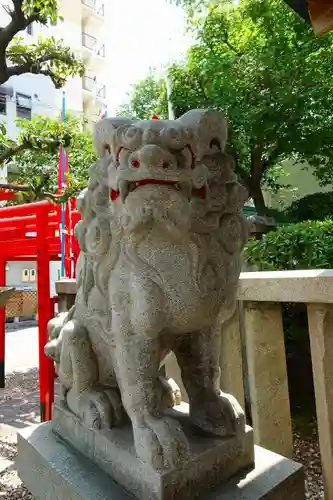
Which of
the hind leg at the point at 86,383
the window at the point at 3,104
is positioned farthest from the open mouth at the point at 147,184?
the window at the point at 3,104

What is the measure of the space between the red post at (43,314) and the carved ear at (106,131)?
202cm

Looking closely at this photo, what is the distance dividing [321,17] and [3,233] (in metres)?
2.77

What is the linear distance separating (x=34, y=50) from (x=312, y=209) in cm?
507

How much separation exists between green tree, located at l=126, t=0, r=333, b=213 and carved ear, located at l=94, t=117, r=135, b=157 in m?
5.19

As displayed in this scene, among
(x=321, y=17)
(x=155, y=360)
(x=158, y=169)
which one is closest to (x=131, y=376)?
(x=155, y=360)

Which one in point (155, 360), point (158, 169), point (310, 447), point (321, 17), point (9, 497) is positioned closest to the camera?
point (158, 169)

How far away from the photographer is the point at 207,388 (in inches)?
47.0

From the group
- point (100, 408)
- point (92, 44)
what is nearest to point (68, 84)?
point (92, 44)

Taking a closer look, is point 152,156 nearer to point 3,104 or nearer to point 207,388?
point 207,388

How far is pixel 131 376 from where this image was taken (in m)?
1.05

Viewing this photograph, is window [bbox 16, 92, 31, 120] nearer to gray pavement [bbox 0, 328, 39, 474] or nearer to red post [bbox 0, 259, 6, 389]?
gray pavement [bbox 0, 328, 39, 474]

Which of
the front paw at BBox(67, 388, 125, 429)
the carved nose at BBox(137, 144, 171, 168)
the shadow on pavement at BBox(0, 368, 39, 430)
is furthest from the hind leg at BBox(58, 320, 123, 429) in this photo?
the shadow on pavement at BBox(0, 368, 39, 430)

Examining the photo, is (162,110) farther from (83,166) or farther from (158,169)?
(158,169)

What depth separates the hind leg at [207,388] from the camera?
3.77ft
